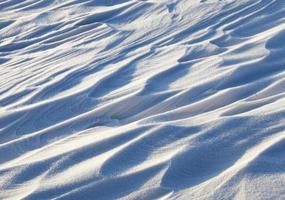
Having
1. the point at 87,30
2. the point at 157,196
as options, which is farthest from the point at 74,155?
the point at 87,30

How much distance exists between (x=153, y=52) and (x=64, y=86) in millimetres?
546

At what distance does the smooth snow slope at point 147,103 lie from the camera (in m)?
2.15

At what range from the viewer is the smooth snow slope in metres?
2.15

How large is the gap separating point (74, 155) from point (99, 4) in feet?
7.91

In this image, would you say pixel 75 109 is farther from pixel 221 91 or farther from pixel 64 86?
pixel 221 91

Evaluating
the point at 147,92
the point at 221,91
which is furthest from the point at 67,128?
the point at 221,91

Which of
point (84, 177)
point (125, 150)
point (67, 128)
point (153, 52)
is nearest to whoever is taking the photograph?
point (84, 177)

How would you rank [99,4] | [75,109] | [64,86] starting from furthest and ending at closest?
[99,4]
[64,86]
[75,109]

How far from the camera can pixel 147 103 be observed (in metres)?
2.85

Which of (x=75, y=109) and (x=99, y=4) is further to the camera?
(x=99, y=4)

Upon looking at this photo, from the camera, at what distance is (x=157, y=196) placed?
2.05 metres

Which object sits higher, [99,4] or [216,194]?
[99,4]

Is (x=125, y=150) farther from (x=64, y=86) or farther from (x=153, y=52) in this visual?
(x=153, y=52)

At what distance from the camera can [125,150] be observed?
238 cm
